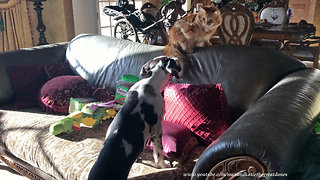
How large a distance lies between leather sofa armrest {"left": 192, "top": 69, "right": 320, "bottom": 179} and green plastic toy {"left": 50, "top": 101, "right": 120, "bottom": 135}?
1035 millimetres

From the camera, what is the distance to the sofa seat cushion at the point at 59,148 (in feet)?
4.63

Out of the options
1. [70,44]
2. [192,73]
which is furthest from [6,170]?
[192,73]

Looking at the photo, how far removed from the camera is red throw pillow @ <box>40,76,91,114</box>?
86.0 inches

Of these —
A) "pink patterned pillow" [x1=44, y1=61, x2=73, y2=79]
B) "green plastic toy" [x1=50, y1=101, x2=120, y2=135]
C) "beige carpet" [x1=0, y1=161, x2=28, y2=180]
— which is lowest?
"beige carpet" [x1=0, y1=161, x2=28, y2=180]

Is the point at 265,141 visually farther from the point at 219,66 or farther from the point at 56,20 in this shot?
the point at 56,20

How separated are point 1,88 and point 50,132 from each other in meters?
0.90

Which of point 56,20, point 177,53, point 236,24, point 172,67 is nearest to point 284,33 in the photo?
point 236,24

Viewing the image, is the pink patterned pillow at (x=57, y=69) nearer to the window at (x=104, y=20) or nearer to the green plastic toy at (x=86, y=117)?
the green plastic toy at (x=86, y=117)

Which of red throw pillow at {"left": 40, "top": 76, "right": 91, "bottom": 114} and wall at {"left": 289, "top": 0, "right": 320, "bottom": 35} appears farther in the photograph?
wall at {"left": 289, "top": 0, "right": 320, "bottom": 35}

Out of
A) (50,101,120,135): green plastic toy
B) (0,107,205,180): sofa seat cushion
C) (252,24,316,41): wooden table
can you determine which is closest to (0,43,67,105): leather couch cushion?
(0,107,205,180): sofa seat cushion

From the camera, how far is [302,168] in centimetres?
114

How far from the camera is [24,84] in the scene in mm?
2377

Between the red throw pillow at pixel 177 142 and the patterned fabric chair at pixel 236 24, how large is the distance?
1.57 m

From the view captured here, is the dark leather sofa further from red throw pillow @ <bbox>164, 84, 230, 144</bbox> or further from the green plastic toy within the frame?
the green plastic toy
